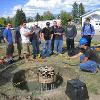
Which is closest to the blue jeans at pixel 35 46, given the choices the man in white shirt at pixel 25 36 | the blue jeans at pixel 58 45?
the man in white shirt at pixel 25 36

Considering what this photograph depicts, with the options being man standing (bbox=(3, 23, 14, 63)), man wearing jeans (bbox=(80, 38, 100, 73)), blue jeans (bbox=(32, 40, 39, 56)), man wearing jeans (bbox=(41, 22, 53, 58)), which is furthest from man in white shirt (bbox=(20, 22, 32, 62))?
man wearing jeans (bbox=(80, 38, 100, 73))

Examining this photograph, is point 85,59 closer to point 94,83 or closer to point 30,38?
point 94,83

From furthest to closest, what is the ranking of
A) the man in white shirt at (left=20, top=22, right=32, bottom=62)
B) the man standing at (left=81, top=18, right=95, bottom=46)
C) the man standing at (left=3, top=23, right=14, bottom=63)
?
the man standing at (left=81, top=18, right=95, bottom=46), the man in white shirt at (left=20, top=22, right=32, bottom=62), the man standing at (left=3, top=23, right=14, bottom=63)

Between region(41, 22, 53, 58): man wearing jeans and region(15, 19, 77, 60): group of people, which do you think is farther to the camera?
region(41, 22, 53, 58): man wearing jeans

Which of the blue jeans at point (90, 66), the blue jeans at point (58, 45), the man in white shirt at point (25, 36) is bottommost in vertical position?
the blue jeans at point (90, 66)

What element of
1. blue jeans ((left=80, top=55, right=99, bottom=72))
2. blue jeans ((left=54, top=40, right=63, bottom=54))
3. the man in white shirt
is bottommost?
blue jeans ((left=80, top=55, right=99, bottom=72))

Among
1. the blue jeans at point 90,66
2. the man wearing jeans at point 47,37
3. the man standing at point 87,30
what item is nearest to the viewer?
the blue jeans at point 90,66

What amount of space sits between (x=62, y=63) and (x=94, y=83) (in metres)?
3.63

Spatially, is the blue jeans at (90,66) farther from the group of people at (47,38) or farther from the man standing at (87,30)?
the group of people at (47,38)

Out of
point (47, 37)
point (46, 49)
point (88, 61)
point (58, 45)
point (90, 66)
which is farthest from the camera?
point (58, 45)

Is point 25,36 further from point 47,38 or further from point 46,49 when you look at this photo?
point 46,49

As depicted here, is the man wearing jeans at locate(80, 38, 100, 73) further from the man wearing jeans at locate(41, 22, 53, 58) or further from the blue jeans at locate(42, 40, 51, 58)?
the blue jeans at locate(42, 40, 51, 58)

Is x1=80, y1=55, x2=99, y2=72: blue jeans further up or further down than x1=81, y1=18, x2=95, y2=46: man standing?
further down

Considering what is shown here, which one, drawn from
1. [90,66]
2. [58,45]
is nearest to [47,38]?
[58,45]
